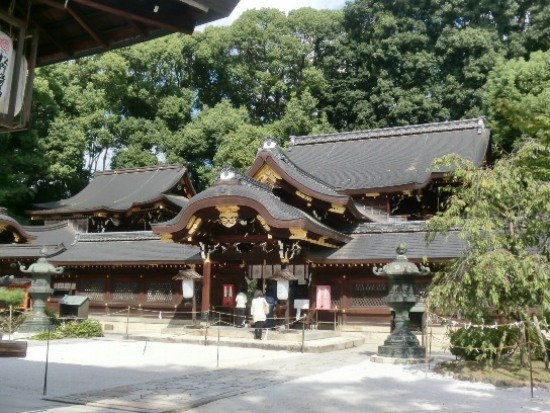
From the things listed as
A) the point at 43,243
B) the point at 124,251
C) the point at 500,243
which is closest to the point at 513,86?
the point at 124,251

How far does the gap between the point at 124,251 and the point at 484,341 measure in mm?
17888

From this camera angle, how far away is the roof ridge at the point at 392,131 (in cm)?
3034

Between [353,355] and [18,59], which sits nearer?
[18,59]

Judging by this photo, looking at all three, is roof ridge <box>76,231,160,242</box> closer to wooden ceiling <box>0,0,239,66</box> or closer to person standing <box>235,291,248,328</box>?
person standing <box>235,291,248,328</box>

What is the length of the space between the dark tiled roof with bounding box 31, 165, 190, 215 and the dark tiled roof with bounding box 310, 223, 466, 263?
14.3 meters

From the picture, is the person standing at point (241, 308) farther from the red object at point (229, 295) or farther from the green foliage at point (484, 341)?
the green foliage at point (484, 341)

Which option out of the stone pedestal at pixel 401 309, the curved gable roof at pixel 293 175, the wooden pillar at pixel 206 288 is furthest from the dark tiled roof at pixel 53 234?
the stone pedestal at pixel 401 309

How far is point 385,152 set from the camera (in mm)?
30031

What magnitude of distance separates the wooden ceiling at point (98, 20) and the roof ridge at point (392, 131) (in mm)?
25531

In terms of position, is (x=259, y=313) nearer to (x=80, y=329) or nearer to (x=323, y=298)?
(x=323, y=298)

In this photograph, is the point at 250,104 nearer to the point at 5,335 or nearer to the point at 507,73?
the point at 507,73

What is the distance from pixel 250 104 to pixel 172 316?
1133 inches

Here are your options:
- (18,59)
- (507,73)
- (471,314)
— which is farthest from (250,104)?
(18,59)

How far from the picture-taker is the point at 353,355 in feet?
52.7
